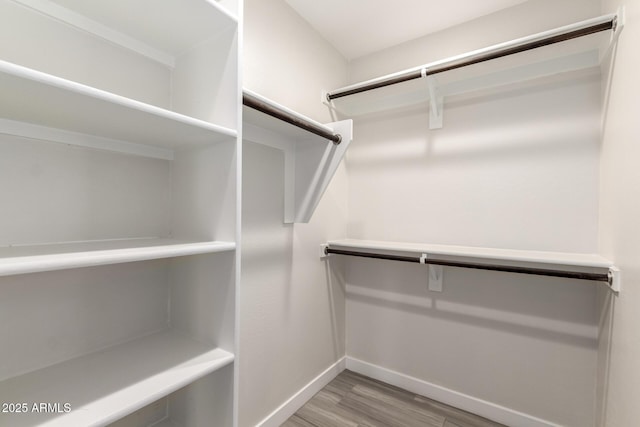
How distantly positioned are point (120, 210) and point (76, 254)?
1.03 feet

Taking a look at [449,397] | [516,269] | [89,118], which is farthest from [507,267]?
[89,118]

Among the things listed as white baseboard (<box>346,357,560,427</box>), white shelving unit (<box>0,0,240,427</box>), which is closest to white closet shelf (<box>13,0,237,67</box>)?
white shelving unit (<box>0,0,240,427</box>)

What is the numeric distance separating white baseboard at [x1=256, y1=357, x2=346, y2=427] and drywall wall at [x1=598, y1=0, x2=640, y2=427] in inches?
53.0

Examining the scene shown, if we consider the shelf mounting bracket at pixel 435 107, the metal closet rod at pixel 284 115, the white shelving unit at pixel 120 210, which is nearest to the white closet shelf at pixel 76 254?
the white shelving unit at pixel 120 210

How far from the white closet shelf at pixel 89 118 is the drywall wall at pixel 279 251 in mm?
468

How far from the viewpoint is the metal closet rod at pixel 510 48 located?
1.08 metres

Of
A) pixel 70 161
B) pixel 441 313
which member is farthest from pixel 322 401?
pixel 70 161

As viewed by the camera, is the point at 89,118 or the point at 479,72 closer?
the point at 89,118

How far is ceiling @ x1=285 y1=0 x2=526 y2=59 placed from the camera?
4.80ft

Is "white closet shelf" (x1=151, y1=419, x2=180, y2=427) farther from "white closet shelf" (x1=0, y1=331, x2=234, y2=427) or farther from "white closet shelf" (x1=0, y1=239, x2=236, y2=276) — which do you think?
"white closet shelf" (x1=0, y1=239, x2=236, y2=276)

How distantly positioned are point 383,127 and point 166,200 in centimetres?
144

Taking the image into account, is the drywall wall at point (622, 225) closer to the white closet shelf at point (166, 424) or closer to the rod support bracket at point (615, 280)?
the rod support bracket at point (615, 280)

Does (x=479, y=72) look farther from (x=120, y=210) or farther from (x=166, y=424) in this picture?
(x=166, y=424)

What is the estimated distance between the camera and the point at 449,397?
5.33ft
